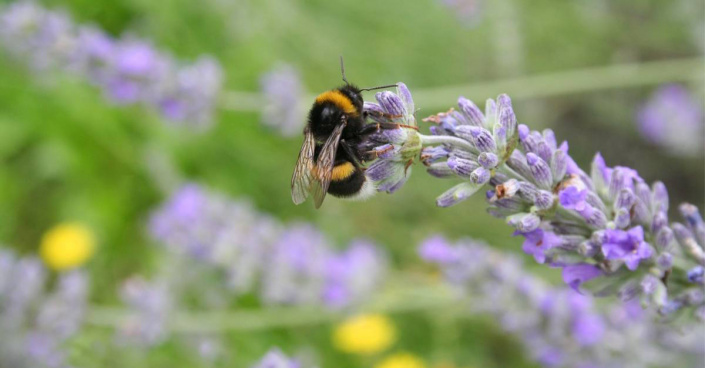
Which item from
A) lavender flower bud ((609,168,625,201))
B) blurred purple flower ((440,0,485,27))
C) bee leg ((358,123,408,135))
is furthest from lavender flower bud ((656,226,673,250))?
blurred purple flower ((440,0,485,27))

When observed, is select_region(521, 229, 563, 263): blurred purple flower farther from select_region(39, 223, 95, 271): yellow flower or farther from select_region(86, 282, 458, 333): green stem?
select_region(39, 223, 95, 271): yellow flower

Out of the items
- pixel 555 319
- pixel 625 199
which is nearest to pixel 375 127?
pixel 625 199

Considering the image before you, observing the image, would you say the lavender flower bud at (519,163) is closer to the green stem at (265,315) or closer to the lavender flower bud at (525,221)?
the lavender flower bud at (525,221)

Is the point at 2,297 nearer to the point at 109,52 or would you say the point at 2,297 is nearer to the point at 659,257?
the point at 109,52

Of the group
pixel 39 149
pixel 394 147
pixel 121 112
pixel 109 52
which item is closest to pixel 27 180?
pixel 39 149

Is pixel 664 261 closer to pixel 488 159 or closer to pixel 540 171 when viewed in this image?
pixel 540 171
